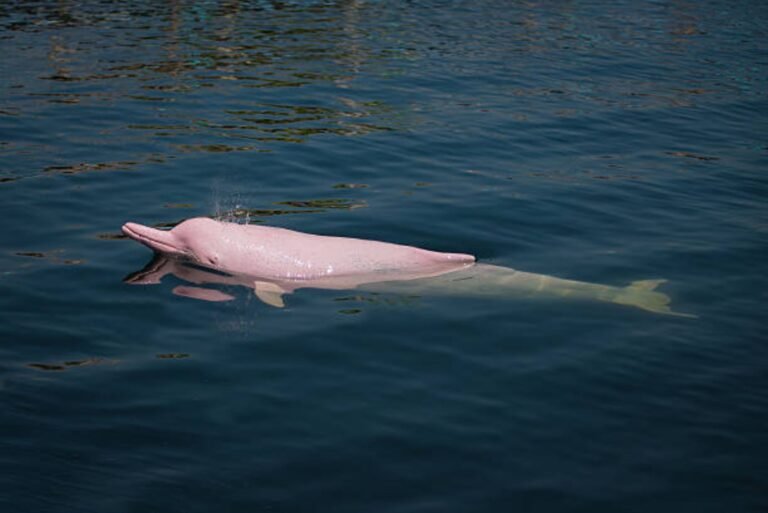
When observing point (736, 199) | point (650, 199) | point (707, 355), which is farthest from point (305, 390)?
point (736, 199)

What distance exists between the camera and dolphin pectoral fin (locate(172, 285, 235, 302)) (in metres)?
8.38

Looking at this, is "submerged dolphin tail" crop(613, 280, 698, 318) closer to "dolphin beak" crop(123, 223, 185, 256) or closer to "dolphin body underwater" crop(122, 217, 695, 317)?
"dolphin body underwater" crop(122, 217, 695, 317)

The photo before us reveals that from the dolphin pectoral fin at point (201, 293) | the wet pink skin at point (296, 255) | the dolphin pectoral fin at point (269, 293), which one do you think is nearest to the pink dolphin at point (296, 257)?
the wet pink skin at point (296, 255)

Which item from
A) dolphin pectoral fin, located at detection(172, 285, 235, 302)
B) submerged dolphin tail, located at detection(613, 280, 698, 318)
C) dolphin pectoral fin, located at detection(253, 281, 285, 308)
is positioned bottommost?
dolphin pectoral fin, located at detection(172, 285, 235, 302)

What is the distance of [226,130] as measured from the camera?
13.7 metres

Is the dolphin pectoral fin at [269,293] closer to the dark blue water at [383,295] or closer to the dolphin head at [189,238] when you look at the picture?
the dark blue water at [383,295]

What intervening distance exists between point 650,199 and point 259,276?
5290 millimetres

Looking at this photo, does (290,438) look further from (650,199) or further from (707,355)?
(650,199)

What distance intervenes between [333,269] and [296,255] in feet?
1.14

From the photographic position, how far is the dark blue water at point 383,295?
19.2 ft

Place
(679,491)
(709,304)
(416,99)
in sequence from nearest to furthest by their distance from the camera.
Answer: (679,491) → (709,304) → (416,99)

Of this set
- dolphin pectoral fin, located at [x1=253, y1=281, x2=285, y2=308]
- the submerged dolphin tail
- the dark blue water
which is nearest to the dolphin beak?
the dark blue water

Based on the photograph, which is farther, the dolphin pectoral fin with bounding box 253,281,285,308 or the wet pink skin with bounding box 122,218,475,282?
the wet pink skin with bounding box 122,218,475,282

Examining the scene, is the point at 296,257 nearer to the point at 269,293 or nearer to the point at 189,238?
the point at 269,293
